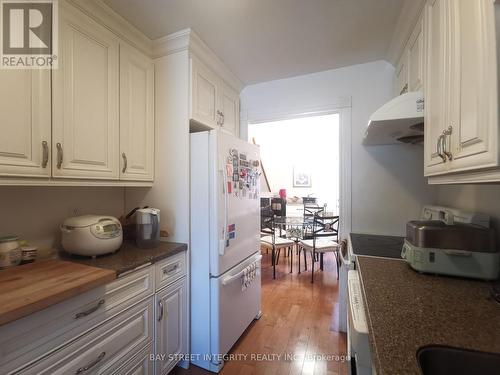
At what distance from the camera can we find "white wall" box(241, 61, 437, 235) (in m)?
1.85

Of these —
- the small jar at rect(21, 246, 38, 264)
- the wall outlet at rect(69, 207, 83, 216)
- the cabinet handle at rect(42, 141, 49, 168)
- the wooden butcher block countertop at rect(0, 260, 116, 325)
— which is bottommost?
the wooden butcher block countertop at rect(0, 260, 116, 325)

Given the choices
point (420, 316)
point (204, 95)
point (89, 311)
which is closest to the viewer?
point (420, 316)

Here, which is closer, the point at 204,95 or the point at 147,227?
the point at 147,227

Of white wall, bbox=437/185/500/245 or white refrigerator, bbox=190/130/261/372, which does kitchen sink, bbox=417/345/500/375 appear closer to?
white wall, bbox=437/185/500/245

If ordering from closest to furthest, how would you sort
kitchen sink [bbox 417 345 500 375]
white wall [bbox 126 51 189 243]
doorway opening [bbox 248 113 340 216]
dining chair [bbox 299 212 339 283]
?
kitchen sink [bbox 417 345 500 375] → white wall [bbox 126 51 189 243] → dining chair [bbox 299 212 339 283] → doorway opening [bbox 248 113 340 216]

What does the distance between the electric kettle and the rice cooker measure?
18cm

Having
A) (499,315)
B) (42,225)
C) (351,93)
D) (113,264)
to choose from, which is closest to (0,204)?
(42,225)

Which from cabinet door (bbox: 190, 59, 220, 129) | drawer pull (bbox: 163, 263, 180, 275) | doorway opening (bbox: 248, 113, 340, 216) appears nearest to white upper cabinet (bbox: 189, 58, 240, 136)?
cabinet door (bbox: 190, 59, 220, 129)

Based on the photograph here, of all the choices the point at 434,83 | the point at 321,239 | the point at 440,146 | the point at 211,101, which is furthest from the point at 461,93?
the point at 321,239

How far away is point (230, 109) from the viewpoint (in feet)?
7.14

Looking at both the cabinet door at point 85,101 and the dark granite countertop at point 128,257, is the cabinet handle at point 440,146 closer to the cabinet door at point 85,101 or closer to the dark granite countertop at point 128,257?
the dark granite countertop at point 128,257

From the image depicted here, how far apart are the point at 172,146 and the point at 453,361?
5.55ft

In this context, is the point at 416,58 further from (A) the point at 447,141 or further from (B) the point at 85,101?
(B) the point at 85,101

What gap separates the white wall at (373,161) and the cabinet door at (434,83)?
81 cm
